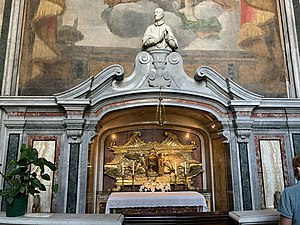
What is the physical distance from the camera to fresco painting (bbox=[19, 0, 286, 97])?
737cm

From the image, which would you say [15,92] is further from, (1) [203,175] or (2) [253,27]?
(2) [253,27]

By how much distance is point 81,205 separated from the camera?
5.99m

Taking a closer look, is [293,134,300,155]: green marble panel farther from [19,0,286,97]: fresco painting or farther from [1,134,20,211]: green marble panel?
[1,134,20,211]: green marble panel

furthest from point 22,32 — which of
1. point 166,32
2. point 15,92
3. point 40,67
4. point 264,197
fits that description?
point 264,197

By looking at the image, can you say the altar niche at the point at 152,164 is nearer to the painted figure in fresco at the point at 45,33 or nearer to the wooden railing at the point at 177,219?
the painted figure in fresco at the point at 45,33

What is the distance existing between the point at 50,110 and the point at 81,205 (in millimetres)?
1978

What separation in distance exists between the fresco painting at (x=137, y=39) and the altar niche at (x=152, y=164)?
1.93 meters

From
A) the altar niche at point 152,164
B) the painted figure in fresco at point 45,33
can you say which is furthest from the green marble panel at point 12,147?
the altar niche at point 152,164

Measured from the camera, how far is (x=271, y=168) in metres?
6.54

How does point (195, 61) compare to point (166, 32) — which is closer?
point (166, 32)

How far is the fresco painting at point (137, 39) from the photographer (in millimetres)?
7367

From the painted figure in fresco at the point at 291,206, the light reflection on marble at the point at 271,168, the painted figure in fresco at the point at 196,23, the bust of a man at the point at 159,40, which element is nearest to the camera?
the painted figure in fresco at the point at 291,206

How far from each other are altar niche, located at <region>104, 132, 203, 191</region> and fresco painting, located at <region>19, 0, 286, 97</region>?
193 centimetres

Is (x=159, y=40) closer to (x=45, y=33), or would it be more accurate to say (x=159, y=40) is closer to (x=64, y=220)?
(x=45, y=33)
